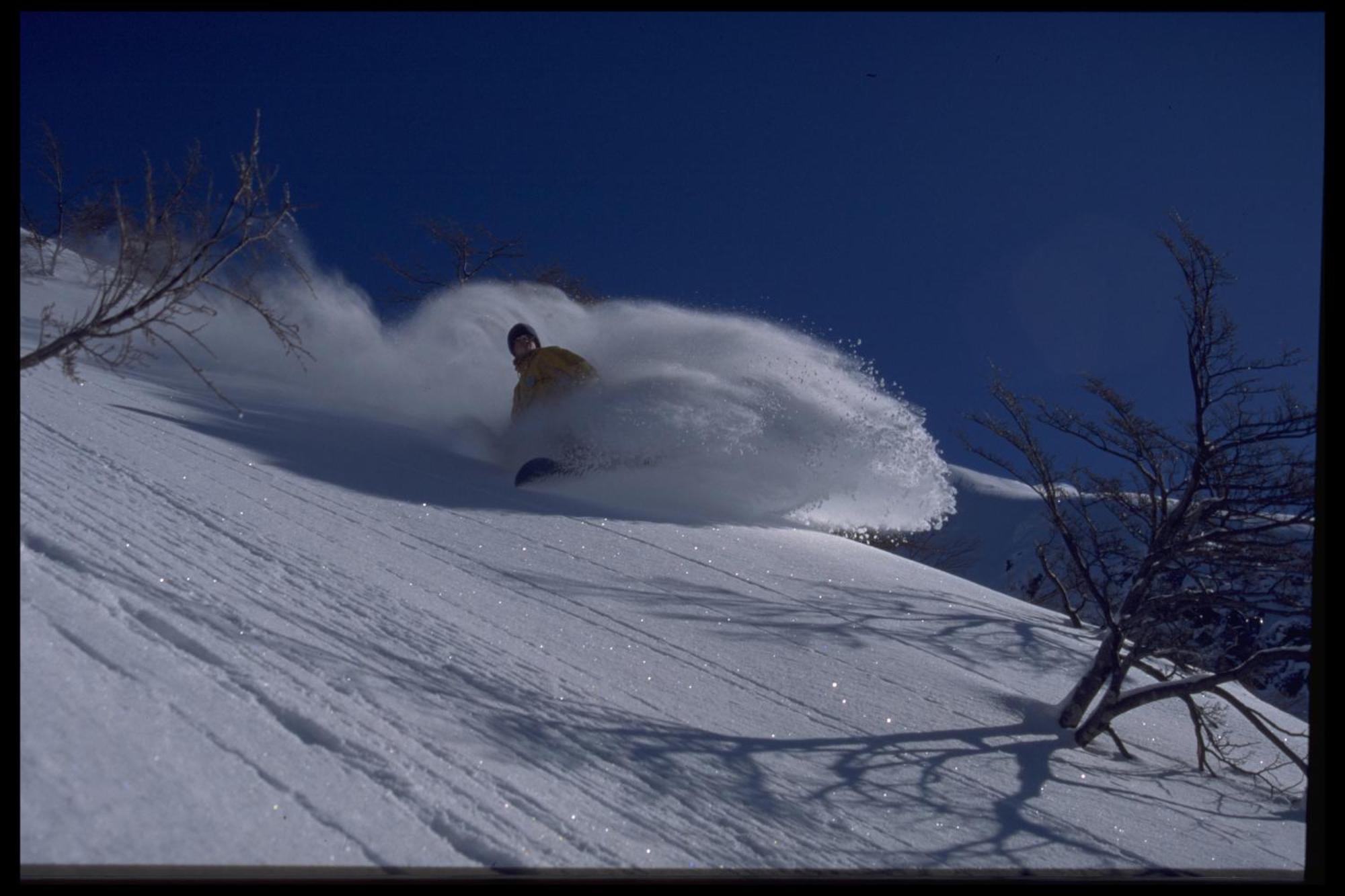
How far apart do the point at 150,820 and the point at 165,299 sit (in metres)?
1.56

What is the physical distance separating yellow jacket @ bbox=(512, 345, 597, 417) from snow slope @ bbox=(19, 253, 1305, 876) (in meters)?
2.58

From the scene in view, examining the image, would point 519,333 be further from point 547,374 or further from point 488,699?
point 488,699

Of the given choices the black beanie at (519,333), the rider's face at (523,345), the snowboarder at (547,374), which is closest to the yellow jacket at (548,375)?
the snowboarder at (547,374)

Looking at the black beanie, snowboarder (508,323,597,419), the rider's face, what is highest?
the black beanie

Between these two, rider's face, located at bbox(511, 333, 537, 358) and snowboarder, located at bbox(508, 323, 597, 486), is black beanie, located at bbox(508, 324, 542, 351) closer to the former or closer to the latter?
rider's face, located at bbox(511, 333, 537, 358)

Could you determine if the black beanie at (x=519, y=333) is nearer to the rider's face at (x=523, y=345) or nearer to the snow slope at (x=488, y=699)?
the rider's face at (x=523, y=345)

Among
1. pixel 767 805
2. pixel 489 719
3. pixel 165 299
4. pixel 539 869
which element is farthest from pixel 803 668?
pixel 165 299

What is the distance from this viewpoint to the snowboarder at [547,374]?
7793mm

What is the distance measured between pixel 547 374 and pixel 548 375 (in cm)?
1

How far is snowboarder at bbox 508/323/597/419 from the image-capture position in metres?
7.79

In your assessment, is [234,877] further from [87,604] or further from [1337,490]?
[1337,490]

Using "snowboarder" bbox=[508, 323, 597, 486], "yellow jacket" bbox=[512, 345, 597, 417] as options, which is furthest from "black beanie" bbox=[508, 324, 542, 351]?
"yellow jacket" bbox=[512, 345, 597, 417]

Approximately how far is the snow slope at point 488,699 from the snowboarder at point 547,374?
2578 millimetres

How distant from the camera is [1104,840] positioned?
2859 millimetres
